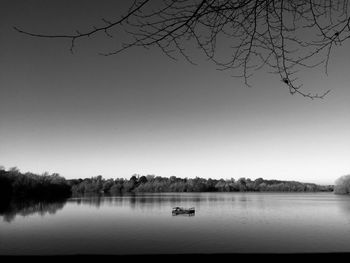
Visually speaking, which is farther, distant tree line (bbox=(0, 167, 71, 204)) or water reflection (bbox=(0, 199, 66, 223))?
distant tree line (bbox=(0, 167, 71, 204))

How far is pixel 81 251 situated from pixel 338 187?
145 meters

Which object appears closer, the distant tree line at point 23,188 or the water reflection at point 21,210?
the water reflection at point 21,210

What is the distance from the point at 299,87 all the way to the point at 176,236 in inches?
1209

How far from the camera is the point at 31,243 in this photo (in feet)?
90.5

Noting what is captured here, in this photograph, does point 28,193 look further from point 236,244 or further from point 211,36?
point 211,36

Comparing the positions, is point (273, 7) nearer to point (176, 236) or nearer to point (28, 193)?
point (176, 236)

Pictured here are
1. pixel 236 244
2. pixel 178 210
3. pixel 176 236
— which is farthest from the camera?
pixel 178 210

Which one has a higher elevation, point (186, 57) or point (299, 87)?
point (186, 57)

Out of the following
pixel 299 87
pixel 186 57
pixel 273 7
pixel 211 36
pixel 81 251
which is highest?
pixel 273 7

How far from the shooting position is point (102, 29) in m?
1.88

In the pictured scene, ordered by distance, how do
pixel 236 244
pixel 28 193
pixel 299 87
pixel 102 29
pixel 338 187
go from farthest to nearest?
pixel 338 187, pixel 28 193, pixel 236 244, pixel 299 87, pixel 102 29

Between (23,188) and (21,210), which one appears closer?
(21,210)
